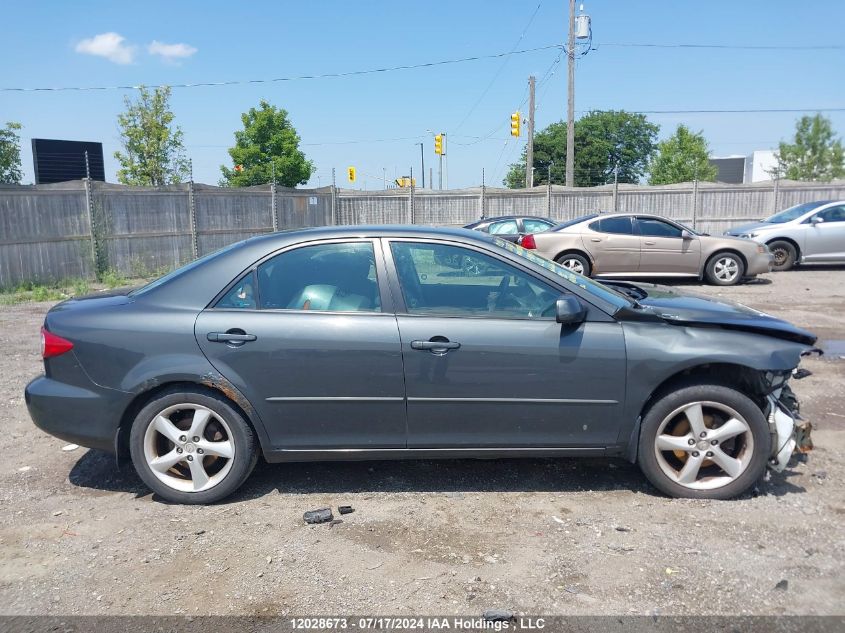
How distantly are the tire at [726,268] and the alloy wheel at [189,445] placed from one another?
1195 centimetres

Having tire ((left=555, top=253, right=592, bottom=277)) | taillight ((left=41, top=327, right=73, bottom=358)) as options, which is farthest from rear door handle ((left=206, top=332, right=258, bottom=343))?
tire ((left=555, top=253, right=592, bottom=277))

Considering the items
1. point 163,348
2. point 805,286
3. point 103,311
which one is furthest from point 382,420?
point 805,286

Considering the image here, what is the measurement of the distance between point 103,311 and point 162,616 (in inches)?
76.6

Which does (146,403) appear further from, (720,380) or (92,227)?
(92,227)

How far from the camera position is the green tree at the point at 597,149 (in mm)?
67375

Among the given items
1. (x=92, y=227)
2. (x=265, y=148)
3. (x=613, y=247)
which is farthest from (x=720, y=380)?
(x=265, y=148)

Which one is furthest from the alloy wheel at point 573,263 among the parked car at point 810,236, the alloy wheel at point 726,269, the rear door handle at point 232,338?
the rear door handle at point 232,338

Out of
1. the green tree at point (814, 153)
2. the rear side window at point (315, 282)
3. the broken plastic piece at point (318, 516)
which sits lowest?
the broken plastic piece at point (318, 516)

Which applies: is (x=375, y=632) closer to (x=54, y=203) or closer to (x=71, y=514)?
(x=71, y=514)

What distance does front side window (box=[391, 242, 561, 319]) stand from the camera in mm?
4250

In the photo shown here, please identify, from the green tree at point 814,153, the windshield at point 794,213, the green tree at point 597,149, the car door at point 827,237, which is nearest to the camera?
the car door at point 827,237

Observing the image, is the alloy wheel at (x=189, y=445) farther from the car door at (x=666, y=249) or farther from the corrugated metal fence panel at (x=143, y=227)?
the corrugated metal fence panel at (x=143, y=227)

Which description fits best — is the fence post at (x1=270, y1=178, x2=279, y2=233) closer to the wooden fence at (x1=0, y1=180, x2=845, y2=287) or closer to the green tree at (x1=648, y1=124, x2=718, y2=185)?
the wooden fence at (x1=0, y1=180, x2=845, y2=287)

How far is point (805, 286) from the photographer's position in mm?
13594
